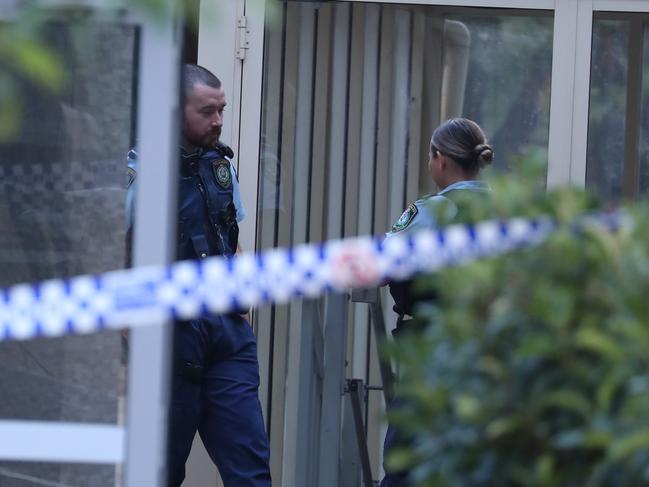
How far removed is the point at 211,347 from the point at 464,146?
3.32 ft

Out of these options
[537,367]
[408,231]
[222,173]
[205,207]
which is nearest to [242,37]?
[222,173]

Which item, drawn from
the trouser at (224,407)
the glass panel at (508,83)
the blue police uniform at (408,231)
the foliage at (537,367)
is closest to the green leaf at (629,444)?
the foliage at (537,367)

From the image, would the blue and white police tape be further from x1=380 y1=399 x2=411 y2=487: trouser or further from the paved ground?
x1=380 y1=399 x2=411 y2=487: trouser

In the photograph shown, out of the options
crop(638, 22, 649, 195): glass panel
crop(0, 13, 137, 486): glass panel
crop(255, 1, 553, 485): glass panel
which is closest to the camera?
crop(0, 13, 137, 486): glass panel

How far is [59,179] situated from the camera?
306 cm

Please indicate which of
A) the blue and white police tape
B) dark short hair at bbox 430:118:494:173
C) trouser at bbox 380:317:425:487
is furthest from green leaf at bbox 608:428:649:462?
dark short hair at bbox 430:118:494:173

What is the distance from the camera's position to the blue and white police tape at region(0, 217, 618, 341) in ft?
7.22

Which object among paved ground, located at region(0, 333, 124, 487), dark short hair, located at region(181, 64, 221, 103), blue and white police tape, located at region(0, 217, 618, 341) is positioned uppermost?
dark short hair, located at region(181, 64, 221, 103)

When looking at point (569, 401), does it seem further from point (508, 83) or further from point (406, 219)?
point (508, 83)

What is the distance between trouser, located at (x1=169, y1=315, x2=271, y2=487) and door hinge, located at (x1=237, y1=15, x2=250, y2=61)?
108 centimetres

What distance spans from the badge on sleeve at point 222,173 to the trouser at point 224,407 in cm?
40

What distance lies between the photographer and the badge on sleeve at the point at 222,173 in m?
4.11

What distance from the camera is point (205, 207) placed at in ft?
13.3

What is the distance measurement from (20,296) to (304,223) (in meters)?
2.78
